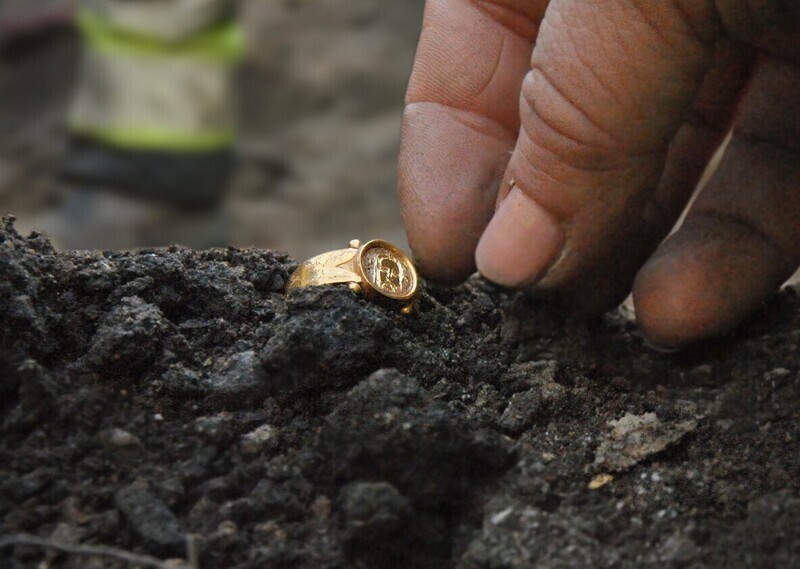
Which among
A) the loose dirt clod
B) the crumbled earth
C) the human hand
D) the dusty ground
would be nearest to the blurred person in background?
the dusty ground

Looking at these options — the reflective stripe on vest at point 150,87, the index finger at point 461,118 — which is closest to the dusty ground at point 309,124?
the reflective stripe on vest at point 150,87

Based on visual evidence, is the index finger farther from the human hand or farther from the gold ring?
the gold ring

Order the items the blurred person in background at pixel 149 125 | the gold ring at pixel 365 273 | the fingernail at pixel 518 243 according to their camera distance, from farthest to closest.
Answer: the blurred person in background at pixel 149 125 < the fingernail at pixel 518 243 < the gold ring at pixel 365 273

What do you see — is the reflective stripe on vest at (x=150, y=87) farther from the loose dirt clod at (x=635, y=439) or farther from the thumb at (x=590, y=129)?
the loose dirt clod at (x=635, y=439)

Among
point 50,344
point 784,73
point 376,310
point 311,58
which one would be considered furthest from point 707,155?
point 311,58

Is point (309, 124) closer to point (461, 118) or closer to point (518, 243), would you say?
point (461, 118)

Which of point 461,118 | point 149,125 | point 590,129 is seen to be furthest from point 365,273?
point 149,125

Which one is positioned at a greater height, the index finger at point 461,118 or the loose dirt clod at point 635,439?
the index finger at point 461,118
